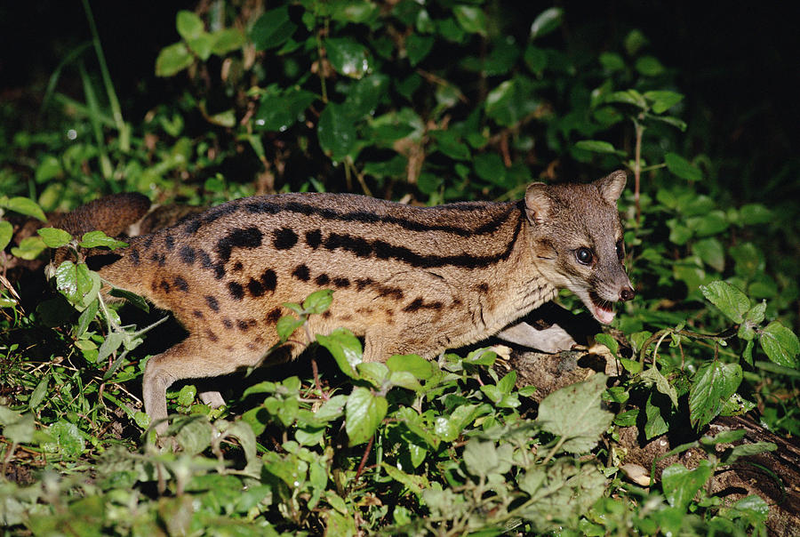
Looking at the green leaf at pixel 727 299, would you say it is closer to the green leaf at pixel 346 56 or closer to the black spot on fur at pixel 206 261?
the black spot on fur at pixel 206 261

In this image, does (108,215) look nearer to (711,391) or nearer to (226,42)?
(226,42)

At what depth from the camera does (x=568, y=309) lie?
5066mm

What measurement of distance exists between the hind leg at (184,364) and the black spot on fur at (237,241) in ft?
1.91

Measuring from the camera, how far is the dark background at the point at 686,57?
309 inches

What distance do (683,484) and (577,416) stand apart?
60 centimetres

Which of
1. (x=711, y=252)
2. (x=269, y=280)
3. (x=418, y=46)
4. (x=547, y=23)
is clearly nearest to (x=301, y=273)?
(x=269, y=280)

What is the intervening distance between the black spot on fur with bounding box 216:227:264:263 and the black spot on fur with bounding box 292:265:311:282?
0.95 feet

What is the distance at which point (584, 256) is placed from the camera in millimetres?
4488

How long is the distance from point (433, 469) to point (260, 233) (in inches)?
70.9

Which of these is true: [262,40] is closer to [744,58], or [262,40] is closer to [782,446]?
[782,446]

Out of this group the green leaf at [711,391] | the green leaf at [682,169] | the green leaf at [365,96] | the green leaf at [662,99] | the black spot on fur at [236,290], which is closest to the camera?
the green leaf at [711,391]

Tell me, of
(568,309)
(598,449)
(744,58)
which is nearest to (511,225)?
(568,309)

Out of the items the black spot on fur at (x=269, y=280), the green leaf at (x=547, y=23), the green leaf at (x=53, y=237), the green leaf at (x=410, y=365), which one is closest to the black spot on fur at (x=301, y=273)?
the black spot on fur at (x=269, y=280)

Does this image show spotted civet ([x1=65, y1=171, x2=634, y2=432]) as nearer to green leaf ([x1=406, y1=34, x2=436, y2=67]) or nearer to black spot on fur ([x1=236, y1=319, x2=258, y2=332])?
black spot on fur ([x1=236, y1=319, x2=258, y2=332])
